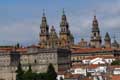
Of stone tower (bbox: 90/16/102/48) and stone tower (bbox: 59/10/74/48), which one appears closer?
stone tower (bbox: 90/16/102/48)

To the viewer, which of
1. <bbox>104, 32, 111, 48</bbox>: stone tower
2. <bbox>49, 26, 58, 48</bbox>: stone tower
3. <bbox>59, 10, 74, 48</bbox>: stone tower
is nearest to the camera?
<bbox>49, 26, 58, 48</bbox>: stone tower

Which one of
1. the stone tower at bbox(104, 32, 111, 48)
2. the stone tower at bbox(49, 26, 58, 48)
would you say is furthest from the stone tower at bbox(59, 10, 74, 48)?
the stone tower at bbox(104, 32, 111, 48)

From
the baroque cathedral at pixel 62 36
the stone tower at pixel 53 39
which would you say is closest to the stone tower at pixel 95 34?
the baroque cathedral at pixel 62 36

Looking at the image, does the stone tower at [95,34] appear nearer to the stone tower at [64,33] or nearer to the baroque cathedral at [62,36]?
the baroque cathedral at [62,36]

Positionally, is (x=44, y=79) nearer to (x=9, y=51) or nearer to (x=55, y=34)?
(x=9, y=51)

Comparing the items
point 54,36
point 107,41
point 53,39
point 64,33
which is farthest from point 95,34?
point 107,41

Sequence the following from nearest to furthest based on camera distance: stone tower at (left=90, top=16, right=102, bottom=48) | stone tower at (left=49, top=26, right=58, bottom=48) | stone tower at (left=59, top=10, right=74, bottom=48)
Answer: stone tower at (left=49, top=26, right=58, bottom=48), stone tower at (left=90, top=16, right=102, bottom=48), stone tower at (left=59, top=10, right=74, bottom=48)

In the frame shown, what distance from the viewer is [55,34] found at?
122 meters

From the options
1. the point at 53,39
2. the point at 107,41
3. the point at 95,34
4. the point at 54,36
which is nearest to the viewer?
the point at 95,34

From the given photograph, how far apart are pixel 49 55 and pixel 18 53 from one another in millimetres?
10765

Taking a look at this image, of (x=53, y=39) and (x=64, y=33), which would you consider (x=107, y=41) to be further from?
(x=53, y=39)

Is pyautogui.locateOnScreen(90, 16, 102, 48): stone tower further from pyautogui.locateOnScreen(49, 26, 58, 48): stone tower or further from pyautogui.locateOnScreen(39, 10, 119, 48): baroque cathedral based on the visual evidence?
pyautogui.locateOnScreen(49, 26, 58, 48): stone tower

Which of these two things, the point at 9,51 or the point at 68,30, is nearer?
the point at 9,51

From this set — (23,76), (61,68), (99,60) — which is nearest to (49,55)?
(61,68)
